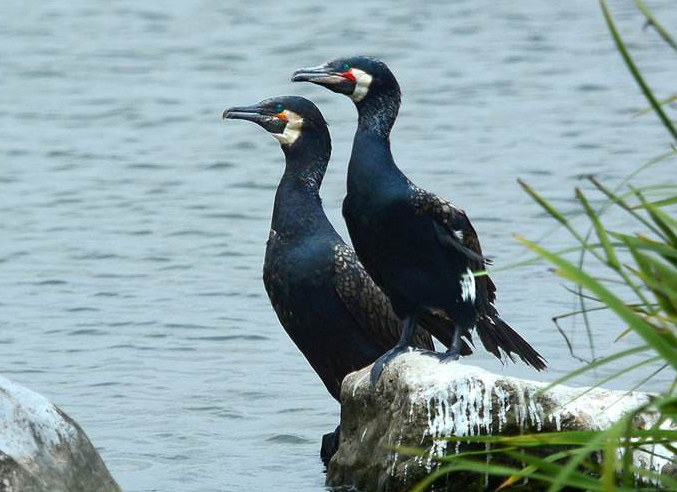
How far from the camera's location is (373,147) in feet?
19.4

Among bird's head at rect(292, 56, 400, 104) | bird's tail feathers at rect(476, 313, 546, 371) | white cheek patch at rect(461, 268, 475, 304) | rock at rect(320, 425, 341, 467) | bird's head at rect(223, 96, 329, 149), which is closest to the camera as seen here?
white cheek patch at rect(461, 268, 475, 304)

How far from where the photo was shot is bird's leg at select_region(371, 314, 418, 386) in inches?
225

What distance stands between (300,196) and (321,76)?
0.61m

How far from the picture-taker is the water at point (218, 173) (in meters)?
7.35

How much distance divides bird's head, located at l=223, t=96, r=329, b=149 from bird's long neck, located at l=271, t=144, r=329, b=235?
89mm

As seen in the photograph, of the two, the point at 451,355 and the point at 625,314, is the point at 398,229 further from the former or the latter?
the point at 625,314

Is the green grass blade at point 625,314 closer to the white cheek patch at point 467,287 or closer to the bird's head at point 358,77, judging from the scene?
the white cheek patch at point 467,287

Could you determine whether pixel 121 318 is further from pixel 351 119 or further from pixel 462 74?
pixel 462 74

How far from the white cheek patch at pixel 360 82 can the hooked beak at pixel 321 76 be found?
51 millimetres

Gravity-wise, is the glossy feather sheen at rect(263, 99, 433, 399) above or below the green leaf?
below

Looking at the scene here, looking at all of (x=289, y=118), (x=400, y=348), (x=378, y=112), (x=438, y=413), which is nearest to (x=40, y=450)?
(x=438, y=413)

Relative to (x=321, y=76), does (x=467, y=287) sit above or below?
below

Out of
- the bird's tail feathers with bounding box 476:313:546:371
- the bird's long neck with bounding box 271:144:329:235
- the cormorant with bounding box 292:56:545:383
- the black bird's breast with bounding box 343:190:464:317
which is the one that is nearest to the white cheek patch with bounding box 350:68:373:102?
the cormorant with bounding box 292:56:545:383

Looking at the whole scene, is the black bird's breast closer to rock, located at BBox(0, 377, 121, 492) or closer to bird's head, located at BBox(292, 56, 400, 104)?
bird's head, located at BBox(292, 56, 400, 104)
